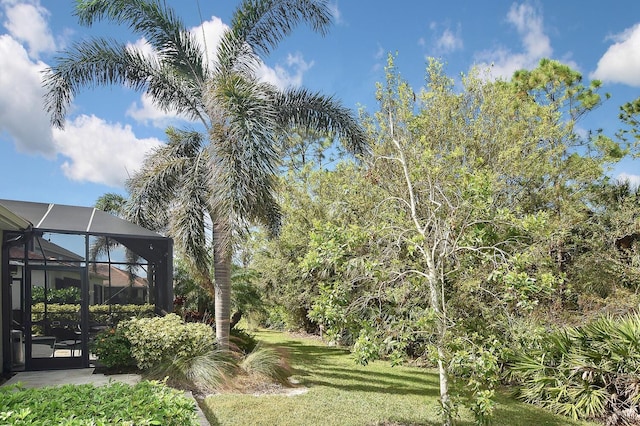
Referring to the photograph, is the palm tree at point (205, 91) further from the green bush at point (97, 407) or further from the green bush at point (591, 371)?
the green bush at point (591, 371)

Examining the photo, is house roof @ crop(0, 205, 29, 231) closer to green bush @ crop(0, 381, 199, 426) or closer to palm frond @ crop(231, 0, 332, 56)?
green bush @ crop(0, 381, 199, 426)

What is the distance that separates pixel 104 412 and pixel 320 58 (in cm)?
988

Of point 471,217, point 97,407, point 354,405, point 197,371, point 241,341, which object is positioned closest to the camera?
point 97,407

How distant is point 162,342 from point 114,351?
54.2 inches

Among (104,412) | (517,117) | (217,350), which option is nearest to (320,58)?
(517,117)

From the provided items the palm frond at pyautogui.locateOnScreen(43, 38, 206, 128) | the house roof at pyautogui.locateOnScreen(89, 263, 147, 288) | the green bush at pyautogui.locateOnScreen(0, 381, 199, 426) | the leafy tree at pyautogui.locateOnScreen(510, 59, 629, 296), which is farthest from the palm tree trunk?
the leafy tree at pyautogui.locateOnScreen(510, 59, 629, 296)

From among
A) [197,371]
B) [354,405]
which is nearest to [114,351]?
[197,371]

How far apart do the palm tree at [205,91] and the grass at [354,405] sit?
2.36 meters

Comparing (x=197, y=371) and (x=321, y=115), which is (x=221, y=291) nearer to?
(x=197, y=371)

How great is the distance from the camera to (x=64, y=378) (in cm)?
916

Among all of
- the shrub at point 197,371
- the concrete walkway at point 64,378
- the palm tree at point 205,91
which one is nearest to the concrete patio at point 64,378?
the concrete walkway at point 64,378

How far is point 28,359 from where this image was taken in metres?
10.0

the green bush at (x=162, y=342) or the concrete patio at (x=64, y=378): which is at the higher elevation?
the green bush at (x=162, y=342)

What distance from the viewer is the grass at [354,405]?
7000mm
